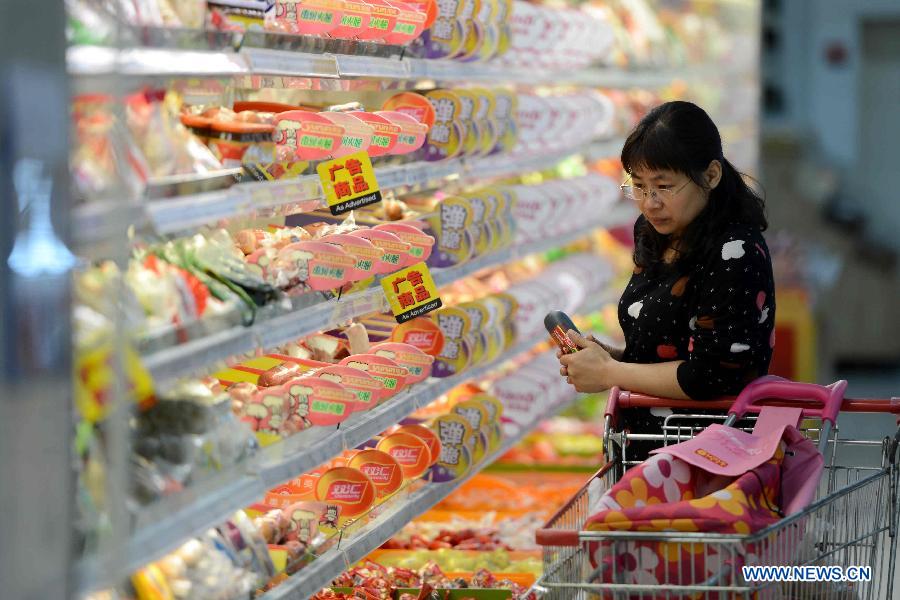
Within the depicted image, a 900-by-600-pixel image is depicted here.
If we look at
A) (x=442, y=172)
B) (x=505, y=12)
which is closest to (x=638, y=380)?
(x=442, y=172)

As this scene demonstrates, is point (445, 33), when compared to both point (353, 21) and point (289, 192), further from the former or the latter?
point (289, 192)

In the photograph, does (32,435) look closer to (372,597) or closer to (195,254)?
(195,254)

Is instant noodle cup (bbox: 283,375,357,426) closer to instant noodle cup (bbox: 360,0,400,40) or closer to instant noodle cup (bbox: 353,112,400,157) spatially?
instant noodle cup (bbox: 353,112,400,157)

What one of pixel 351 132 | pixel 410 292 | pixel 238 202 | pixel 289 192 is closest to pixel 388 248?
pixel 410 292

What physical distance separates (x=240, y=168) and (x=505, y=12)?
7.16 ft

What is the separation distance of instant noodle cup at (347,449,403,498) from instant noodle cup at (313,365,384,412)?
28cm

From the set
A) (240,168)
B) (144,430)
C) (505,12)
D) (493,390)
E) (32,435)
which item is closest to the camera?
(32,435)

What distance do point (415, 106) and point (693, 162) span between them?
125cm

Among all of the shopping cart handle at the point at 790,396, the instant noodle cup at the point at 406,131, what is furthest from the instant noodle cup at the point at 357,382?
the shopping cart handle at the point at 790,396

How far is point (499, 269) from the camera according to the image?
18.4ft

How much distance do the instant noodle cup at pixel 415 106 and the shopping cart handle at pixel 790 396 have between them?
5.14 ft

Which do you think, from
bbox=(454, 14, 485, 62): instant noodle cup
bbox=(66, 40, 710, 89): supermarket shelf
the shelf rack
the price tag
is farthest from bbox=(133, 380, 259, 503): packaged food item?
bbox=(454, 14, 485, 62): instant noodle cup

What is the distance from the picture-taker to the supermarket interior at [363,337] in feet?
6.95

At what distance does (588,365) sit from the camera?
330 cm
